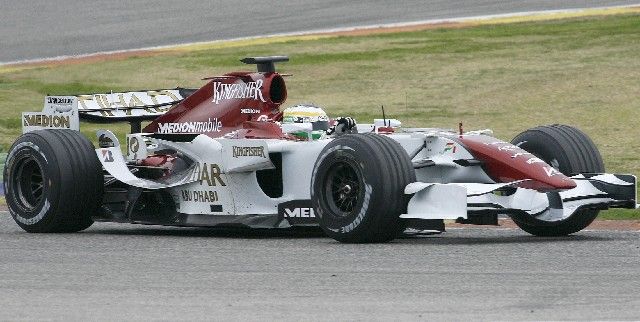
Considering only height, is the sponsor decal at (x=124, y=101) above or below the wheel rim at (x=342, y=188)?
above

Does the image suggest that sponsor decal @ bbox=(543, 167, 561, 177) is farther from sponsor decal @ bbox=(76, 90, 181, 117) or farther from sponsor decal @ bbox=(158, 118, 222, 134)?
sponsor decal @ bbox=(76, 90, 181, 117)

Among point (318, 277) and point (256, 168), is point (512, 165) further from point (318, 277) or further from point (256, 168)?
point (318, 277)

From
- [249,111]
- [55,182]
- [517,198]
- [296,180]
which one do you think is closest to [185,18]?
[249,111]

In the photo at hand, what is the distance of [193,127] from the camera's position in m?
14.8

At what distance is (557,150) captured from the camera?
532 inches

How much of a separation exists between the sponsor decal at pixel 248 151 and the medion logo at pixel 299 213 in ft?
1.61

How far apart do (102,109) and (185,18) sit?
20.9 meters

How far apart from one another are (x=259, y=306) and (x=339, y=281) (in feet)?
4.02

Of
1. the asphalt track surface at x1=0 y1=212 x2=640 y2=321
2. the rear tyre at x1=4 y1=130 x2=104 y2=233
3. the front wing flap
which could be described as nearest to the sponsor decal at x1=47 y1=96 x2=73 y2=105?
the rear tyre at x1=4 y1=130 x2=104 y2=233

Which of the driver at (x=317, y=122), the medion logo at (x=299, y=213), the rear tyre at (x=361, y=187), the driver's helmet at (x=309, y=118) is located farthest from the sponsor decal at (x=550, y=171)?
the driver's helmet at (x=309, y=118)

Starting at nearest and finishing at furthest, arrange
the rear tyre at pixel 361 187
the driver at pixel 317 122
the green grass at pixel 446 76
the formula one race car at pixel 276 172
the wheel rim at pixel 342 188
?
1. the rear tyre at pixel 361 187
2. the formula one race car at pixel 276 172
3. the wheel rim at pixel 342 188
4. the driver at pixel 317 122
5. the green grass at pixel 446 76

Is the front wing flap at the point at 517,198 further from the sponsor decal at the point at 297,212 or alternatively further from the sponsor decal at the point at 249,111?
the sponsor decal at the point at 249,111

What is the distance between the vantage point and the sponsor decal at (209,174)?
13844mm

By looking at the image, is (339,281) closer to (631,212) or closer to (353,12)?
(631,212)
